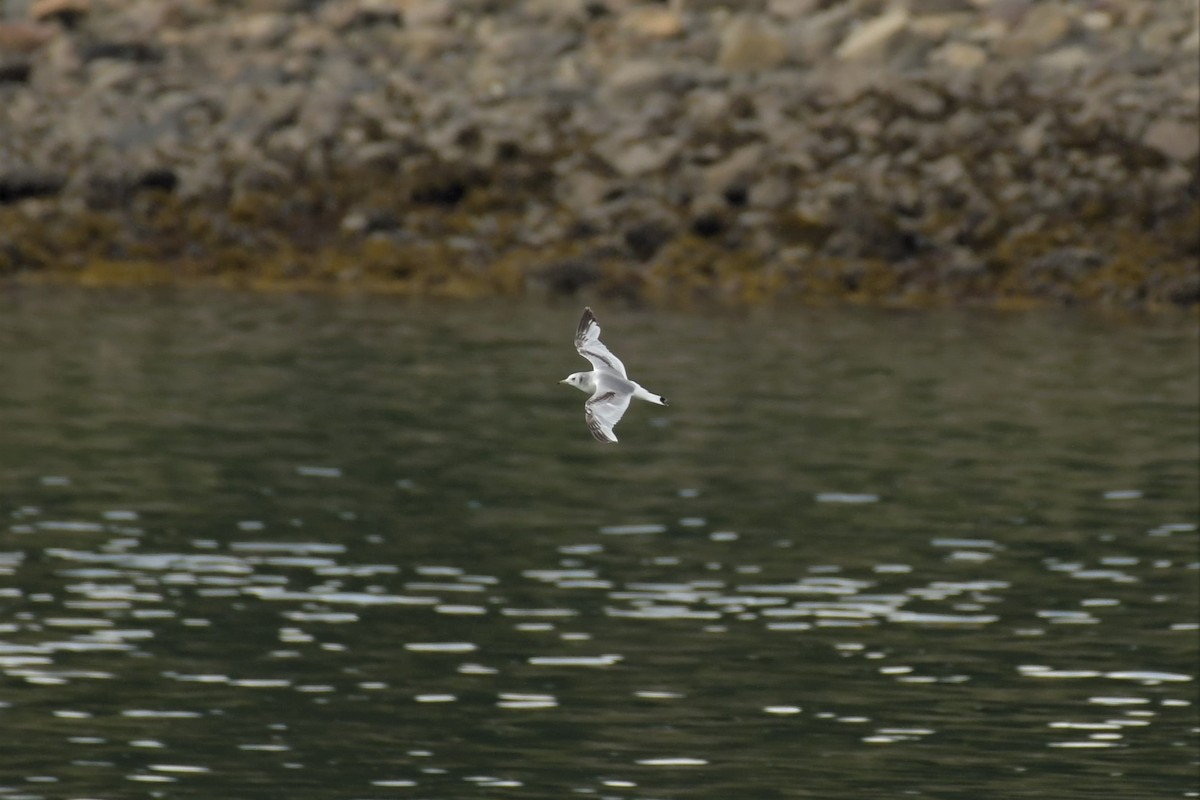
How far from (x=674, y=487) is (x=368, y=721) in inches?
553

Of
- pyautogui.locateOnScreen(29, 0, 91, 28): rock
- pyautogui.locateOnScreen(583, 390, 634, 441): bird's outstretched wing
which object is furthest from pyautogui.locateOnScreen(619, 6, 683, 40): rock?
pyautogui.locateOnScreen(583, 390, 634, 441): bird's outstretched wing

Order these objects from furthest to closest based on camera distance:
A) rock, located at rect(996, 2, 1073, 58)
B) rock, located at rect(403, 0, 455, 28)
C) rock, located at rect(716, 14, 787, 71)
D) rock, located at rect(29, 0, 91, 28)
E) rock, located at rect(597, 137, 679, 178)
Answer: rock, located at rect(29, 0, 91, 28) < rock, located at rect(403, 0, 455, 28) < rock, located at rect(716, 14, 787, 71) < rock, located at rect(996, 2, 1073, 58) < rock, located at rect(597, 137, 679, 178)

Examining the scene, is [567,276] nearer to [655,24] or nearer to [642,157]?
[642,157]

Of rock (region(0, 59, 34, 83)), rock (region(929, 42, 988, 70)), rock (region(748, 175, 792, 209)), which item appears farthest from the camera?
rock (region(0, 59, 34, 83))

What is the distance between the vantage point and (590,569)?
31.8m

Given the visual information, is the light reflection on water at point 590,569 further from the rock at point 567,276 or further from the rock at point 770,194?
the rock at point 770,194

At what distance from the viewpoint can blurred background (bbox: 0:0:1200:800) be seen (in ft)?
81.3

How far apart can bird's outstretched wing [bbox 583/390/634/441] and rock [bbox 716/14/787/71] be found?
180 feet

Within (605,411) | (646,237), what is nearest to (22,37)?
(646,237)

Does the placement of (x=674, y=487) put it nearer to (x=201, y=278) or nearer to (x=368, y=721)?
(x=368, y=721)

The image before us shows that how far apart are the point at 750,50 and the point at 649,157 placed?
7034 millimetres

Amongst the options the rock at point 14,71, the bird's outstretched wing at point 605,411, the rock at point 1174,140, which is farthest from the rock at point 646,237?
the bird's outstretched wing at point 605,411

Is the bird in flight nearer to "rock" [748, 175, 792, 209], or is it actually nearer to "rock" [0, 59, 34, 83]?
"rock" [748, 175, 792, 209]

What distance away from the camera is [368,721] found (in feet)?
80.9
